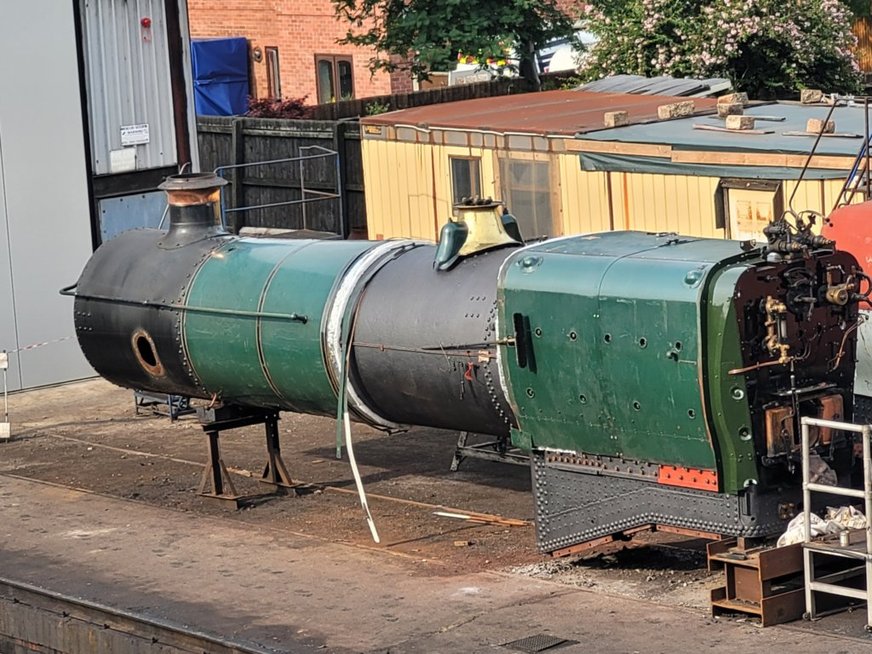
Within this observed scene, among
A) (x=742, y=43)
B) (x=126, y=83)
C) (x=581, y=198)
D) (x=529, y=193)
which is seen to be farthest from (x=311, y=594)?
(x=742, y=43)

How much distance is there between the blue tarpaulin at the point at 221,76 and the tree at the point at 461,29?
6.06m

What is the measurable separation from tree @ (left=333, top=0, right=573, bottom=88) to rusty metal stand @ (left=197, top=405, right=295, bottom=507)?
15.4m

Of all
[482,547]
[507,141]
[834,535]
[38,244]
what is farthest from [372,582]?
[38,244]

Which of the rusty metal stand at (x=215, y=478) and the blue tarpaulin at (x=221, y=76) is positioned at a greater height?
the blue tarpaulin at (x=221, y=76)

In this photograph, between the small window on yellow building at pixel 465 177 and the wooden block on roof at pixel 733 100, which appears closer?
the wooden block on roof at pixel 733 100

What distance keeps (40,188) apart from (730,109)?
7.52m

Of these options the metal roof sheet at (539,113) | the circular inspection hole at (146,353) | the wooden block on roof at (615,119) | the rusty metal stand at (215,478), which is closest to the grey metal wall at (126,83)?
the metal roof sheet at (539,113)

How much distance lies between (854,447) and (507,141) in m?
8.22

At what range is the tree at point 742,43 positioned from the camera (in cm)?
2667

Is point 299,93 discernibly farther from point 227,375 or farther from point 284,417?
point 227,375

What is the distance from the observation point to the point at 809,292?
10.2 meters

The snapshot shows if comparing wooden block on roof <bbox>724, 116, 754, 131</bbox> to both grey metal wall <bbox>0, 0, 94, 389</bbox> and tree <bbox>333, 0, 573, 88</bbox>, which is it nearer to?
grey metal wall <bbox>0, 0, 94, 389</bbox>

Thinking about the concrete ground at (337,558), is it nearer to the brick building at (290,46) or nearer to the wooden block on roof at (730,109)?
the wooden block on roof at (730,109)

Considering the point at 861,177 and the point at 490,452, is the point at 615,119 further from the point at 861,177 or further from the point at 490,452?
the point at 490,452
